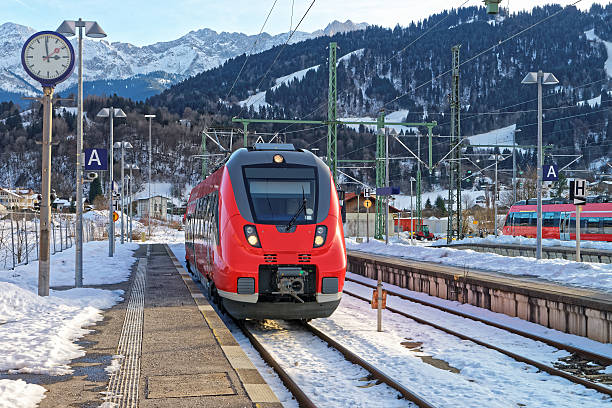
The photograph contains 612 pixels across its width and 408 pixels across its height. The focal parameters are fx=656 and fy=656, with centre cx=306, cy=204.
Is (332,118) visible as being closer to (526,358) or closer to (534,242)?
(534,242)

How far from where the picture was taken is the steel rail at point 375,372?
24.0 ft

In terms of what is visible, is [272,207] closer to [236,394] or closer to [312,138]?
[236,394]

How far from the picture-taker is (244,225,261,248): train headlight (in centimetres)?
1162

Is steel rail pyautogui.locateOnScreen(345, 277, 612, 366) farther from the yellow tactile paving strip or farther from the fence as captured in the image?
the fence

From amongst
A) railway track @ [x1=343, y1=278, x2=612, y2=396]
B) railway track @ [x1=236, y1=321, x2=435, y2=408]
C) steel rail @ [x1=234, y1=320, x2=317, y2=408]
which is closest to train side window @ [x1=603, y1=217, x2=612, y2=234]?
railway track @ [x1=343, y1=278, x2=612, y2=396]

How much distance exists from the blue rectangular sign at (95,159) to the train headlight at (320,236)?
29.8ft

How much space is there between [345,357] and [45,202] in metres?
8.25

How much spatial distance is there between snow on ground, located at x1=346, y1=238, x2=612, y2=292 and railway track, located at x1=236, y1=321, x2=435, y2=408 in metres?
7.70

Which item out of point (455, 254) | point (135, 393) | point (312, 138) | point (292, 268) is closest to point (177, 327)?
point (292, 268)

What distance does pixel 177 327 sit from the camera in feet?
36.4

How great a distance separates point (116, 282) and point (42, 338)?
33.9 feet

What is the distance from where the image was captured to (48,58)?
47.8 ft

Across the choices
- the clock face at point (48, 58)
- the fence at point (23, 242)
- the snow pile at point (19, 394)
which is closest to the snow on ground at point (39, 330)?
the snow pile at point (19, 394)

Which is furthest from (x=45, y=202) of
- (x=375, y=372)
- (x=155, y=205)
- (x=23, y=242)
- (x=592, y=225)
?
(x=155, y=205)
